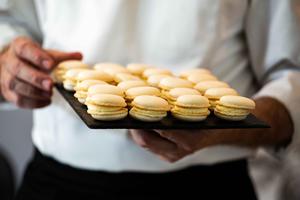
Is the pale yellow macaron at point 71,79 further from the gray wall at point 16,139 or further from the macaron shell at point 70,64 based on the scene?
the gray wall at point 16,139

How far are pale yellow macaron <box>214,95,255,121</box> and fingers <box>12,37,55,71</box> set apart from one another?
0.24 metres

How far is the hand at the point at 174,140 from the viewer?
1.79 ft

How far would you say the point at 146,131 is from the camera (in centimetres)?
57

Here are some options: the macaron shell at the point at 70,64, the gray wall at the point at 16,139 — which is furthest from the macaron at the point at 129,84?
the gray wall at the point at 16,139

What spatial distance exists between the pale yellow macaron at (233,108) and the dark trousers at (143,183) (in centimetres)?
22

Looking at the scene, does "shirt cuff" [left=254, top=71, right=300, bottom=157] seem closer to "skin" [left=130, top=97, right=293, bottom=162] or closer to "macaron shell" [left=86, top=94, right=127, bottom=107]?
"skin" [left=130, top=97, right=293, bottom=162]

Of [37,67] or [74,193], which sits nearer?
[37,67]

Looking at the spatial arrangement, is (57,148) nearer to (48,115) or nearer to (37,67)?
(48,115)

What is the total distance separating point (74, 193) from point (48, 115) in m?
0.13

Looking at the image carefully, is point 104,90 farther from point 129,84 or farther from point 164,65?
point 164,65

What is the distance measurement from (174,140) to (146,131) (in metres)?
0.04

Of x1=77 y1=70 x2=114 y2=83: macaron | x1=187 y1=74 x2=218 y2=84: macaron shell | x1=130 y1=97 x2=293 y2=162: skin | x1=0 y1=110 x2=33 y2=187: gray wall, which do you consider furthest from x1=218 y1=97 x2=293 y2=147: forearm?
x1=0 y1=110 x2=33 y2=187: gray wall

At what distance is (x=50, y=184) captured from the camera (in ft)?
2.46

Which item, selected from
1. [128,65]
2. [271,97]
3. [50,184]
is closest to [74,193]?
[50,184]
